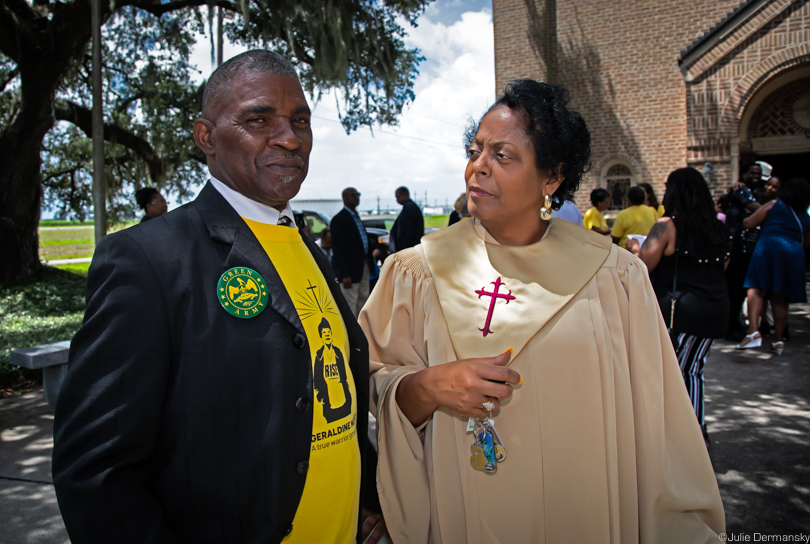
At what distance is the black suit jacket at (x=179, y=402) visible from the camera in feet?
3.58

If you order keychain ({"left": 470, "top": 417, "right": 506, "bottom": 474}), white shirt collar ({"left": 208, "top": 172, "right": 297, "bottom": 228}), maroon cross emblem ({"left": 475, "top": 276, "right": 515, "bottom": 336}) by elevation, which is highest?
white shirt collar ({"left": 208, "top": 172, "right": 297, "bottom": 228})

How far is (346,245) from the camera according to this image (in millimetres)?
7621

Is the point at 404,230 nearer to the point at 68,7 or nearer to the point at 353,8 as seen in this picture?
the point at 353,8

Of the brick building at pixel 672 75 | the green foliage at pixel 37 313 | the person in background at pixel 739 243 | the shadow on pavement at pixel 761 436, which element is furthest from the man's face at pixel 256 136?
the brick building at pixel 672 75

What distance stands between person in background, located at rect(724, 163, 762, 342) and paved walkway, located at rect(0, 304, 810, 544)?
1096 mm

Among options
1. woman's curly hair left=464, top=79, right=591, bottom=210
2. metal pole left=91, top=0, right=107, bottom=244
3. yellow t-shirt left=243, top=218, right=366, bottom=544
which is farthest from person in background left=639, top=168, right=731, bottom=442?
metal pole left=91, top=0, right=107, bottom=244

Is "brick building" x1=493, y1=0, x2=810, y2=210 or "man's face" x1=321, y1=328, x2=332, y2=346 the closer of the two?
"man's face" x1=321, y1=328, x2=332, y2=346

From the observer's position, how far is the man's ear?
4.88 feet

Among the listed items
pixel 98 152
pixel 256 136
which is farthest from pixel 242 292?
pixel 98 152

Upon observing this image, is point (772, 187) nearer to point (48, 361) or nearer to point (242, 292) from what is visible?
point (242, 292)

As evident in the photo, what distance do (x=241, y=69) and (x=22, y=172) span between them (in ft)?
33.4

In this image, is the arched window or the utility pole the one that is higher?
the utility pole

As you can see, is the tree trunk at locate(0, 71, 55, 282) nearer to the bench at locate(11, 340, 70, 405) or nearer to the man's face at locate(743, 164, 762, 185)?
the bench at locate(11, 340, 70, 405)

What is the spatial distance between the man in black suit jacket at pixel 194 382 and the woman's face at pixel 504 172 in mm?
662
